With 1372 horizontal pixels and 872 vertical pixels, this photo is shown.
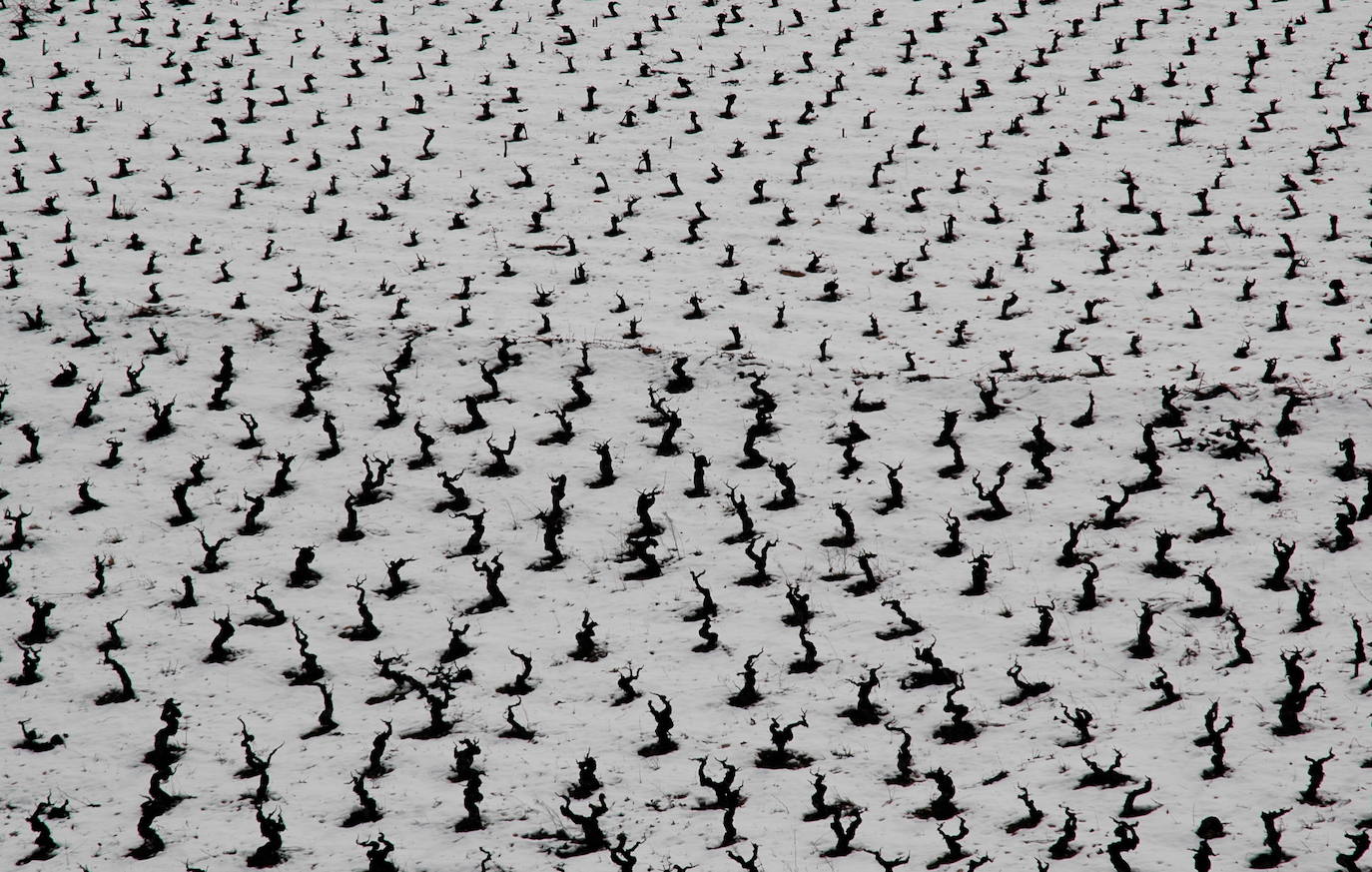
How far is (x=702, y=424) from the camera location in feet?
54.0

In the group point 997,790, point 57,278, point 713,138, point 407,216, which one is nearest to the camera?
point 997,790

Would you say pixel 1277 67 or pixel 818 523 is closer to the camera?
pixel 818 523

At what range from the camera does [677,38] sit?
97.3 ft

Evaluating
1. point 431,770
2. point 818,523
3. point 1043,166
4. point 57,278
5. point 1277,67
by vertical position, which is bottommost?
point 431,770

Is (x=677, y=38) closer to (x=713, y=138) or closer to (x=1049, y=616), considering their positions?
(x=713, y=138)

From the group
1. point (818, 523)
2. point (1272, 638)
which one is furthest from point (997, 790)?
point (818, 523)

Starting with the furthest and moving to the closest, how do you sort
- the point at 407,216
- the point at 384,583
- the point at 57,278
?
the point at 407,216 < the point at 57,278 < the point at 384,583

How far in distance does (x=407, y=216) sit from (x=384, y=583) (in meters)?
11.0

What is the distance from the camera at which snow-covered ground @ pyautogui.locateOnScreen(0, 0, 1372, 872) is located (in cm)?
1036

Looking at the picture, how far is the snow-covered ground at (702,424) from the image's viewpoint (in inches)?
408

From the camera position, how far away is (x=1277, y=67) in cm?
2533

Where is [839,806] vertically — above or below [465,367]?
below

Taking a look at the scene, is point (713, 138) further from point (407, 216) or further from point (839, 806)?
point (839, 806)

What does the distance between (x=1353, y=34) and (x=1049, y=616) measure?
2232cm
